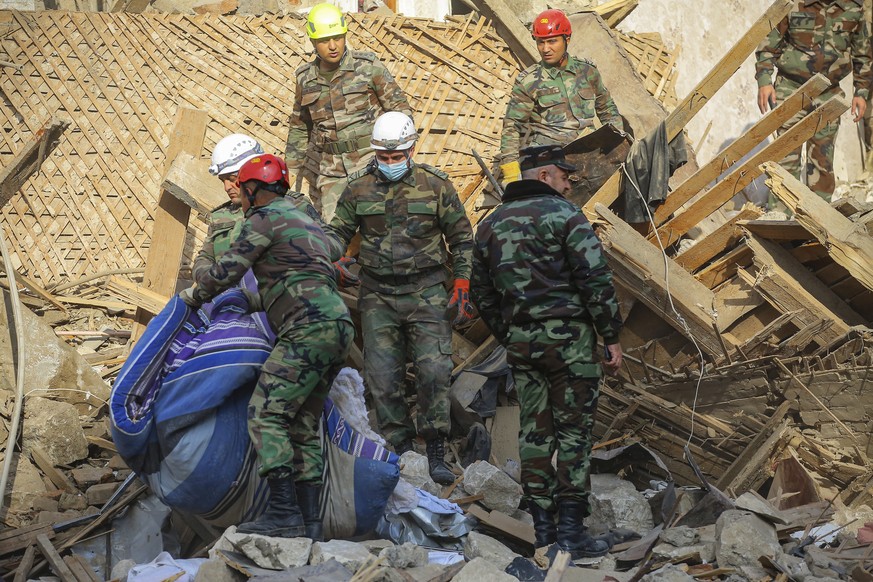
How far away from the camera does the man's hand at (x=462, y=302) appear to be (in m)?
6.63

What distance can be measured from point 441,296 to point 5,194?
3.43 meters

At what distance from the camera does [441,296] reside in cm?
680

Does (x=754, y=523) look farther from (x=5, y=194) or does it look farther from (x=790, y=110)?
Answer: (x=5, y=194)

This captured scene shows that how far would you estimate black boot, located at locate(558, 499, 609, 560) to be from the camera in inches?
204

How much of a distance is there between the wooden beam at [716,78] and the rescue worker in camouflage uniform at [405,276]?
130cm

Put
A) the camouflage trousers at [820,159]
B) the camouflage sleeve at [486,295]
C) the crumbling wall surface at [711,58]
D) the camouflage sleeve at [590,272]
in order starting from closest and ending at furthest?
1. the camouflage sleeve at [590,272]
2. the camouflage sleeve at [486,295]
3. the camouflage trousers at [820,159]
4. the crumbling wall surface at [711,58]

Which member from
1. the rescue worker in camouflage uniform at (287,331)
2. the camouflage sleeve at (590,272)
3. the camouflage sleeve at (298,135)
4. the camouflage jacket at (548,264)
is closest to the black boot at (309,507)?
the rescue worker in camouflage uniform at (287,331)

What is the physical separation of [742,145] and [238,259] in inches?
158

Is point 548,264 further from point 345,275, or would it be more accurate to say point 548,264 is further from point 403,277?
point 345,275

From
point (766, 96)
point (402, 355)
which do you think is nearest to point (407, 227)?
point (402, 355)

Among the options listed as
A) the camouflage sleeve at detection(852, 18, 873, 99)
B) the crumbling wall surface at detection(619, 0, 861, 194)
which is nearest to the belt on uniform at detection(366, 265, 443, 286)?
the camouflage sleeve at detection(852, 18, 873, 99)

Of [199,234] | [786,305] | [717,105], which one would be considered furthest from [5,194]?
[717,105]

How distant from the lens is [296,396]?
512 centimetres

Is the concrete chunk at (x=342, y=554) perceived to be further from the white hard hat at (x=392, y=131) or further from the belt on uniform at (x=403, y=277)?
the white hard hat at (x=392, y=131)
